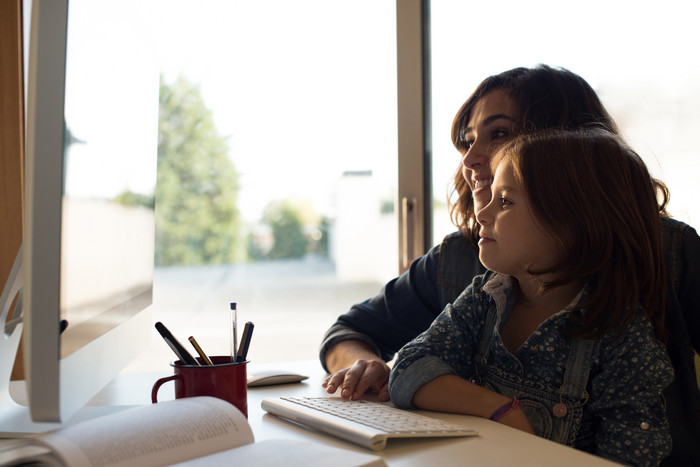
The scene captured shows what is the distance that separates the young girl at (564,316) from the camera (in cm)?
86

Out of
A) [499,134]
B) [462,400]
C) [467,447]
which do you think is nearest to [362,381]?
[462,400]

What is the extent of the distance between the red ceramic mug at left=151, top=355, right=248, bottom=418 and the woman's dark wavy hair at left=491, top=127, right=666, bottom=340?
495 mm

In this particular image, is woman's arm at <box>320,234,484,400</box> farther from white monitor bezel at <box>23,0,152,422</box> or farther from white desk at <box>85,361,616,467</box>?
white monitor bezel at <box>23,0,152,422</box>

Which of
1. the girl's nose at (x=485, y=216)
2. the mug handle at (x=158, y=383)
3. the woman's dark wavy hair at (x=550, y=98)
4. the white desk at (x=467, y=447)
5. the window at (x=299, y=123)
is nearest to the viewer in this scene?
the white desk at (x=467, y=447)

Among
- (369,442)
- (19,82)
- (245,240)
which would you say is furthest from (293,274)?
(369,442)

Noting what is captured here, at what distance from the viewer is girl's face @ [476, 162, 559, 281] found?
974 millimetres

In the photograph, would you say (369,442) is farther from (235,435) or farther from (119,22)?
(119,22)

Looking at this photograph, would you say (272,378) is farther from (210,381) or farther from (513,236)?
(513,236)

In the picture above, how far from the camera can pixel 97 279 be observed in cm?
78

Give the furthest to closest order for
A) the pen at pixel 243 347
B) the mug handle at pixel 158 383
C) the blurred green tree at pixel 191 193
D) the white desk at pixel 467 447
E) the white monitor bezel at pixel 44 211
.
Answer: the blurred green tree at pixel 191 193 < the pen at pixel 243 347 < the mug handle at pixel 158 383 < the white desk at pixel 467 447 < the white monitor bezel at pixel 44 211

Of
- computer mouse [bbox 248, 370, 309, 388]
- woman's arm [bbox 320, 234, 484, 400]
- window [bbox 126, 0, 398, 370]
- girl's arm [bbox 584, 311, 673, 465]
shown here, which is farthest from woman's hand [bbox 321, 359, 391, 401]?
window [bbox 126, 0, 398, 370]

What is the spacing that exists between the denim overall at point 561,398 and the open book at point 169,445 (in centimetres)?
39

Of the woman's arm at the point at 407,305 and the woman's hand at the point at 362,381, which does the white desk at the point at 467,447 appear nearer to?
the woman's hand at the point at 362,381

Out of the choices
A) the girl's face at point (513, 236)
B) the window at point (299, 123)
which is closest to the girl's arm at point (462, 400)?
the girl's face at point (513, 236)
